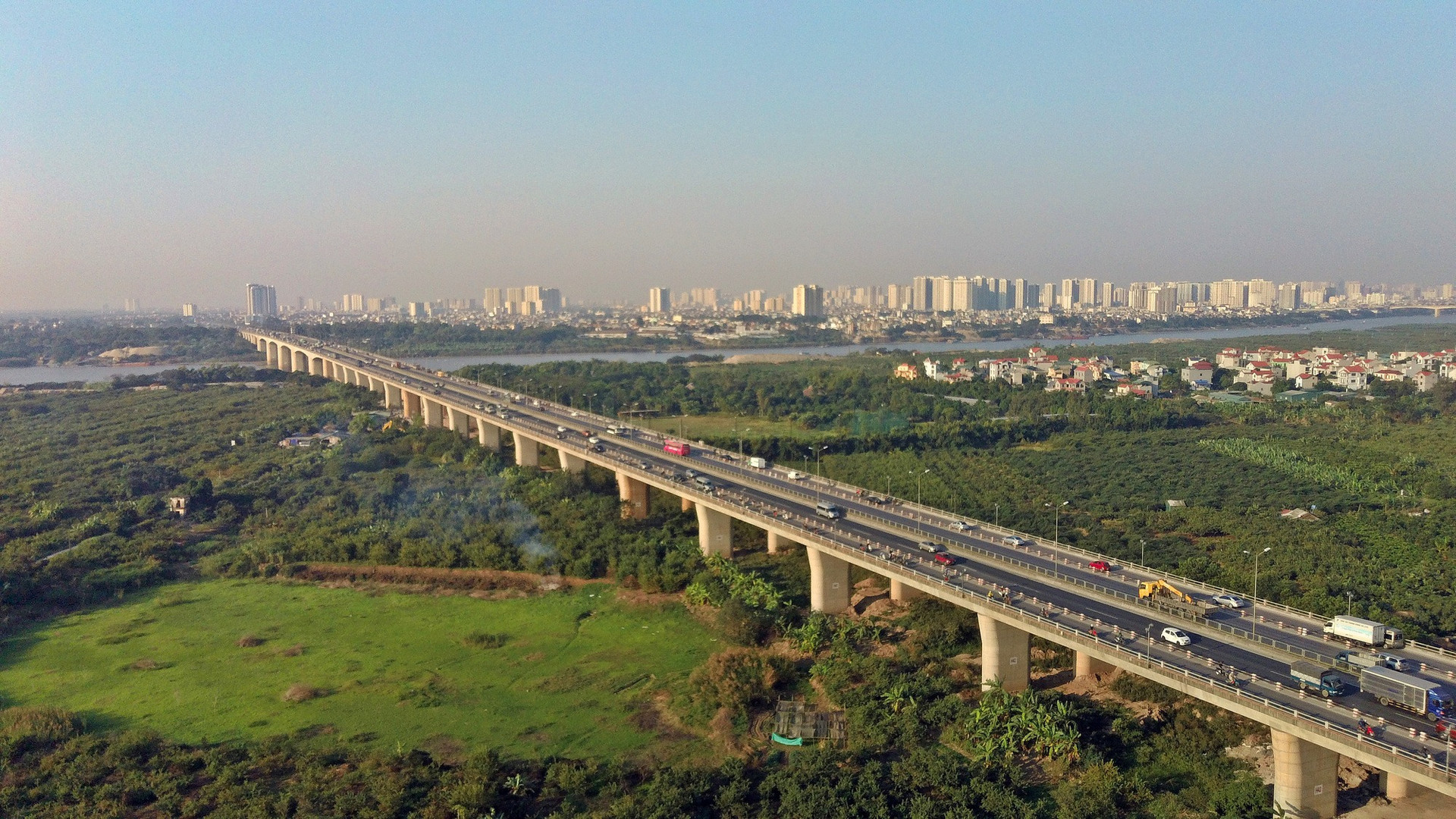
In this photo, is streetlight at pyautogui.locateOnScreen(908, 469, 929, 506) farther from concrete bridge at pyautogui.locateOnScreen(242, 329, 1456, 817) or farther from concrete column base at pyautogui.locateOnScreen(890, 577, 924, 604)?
concrete column base at pyautogui.locateOnScreen(890, 577, 924, 604)

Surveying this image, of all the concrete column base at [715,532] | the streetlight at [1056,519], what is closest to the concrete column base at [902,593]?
the concrete column base at [715,532]

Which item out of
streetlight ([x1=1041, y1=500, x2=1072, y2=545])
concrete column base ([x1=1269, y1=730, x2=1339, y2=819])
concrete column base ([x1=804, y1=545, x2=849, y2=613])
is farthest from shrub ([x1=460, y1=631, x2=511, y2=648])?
concrete column base ([x1=1269, y1=730, x2=1339, y2=819])

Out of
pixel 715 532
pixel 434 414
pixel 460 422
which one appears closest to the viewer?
pixel 715 532

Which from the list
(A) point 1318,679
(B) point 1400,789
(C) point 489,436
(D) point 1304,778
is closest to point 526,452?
(C) point 489,436

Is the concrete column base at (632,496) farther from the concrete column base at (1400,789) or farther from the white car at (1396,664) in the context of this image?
the concrete column base at (1400,789)

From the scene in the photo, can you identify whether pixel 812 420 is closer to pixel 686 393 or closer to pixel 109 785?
pixel 686 393

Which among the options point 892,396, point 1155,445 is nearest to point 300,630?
point 1155,445

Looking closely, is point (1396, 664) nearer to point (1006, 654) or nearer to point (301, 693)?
point (1006, 654)

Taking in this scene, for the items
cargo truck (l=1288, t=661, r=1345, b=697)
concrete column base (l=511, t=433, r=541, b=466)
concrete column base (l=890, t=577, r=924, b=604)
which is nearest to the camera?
cargo truck (l=1288, t=661, r=1345, b=697)
